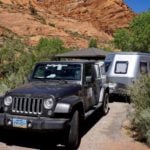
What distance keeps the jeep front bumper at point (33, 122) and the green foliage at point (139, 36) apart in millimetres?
28939

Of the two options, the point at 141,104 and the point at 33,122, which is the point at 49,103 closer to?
the point at 33,122

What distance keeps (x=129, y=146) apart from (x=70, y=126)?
163 centimetres

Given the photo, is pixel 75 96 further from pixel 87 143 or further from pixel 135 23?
pixel 135 23

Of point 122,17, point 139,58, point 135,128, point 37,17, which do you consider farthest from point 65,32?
point 135,128

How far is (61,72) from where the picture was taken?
29.9 feet

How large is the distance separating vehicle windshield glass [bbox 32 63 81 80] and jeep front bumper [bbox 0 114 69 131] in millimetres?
1907

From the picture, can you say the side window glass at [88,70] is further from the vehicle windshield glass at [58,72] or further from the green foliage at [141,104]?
the green foliage at [141,104]

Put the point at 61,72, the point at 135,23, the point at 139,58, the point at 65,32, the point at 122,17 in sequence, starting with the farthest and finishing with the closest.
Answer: the point at 122,17 → the point at 65,32 → the point at 135,23 → the point at 139,58 → the point at 61,72

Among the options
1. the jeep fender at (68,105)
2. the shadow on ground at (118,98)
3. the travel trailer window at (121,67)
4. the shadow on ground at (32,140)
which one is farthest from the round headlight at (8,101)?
the shadow on ground at (118,98)

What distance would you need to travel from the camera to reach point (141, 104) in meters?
9.14

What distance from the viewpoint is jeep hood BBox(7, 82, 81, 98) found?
7534 millimetres

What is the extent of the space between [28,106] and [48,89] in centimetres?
65

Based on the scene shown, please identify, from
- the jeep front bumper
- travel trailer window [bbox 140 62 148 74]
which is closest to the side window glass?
the jeep front bumper

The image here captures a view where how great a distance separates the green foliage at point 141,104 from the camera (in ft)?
28.0
